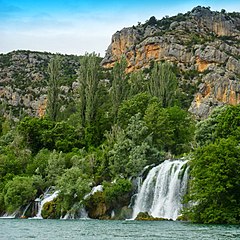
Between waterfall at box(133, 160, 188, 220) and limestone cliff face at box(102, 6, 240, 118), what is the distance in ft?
231

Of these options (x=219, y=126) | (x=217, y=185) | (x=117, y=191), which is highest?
(x=219, y=126)

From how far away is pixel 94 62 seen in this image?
83500 millimetres

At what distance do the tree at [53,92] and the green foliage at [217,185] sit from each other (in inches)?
1768

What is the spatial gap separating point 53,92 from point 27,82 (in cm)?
8661

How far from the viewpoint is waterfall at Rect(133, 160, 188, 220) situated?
173 feet

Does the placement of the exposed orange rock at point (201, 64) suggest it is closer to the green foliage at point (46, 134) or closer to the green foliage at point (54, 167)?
the green foliage at point (46, 134)

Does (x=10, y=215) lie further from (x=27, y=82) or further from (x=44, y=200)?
(x=27, y=82)

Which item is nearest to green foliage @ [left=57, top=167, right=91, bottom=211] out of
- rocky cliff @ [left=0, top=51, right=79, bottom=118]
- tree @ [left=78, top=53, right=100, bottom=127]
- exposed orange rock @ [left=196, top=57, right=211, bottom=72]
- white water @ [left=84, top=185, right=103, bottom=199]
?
white water @ [left=84, top=185, right=103, bottom=199]

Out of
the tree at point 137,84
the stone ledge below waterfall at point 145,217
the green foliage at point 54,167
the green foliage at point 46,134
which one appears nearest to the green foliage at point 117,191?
the stone ledge below waterfall at point 145,217

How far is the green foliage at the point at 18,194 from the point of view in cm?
5944

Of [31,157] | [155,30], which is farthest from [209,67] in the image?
[31,157]

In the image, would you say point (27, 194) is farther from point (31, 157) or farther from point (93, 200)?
point (31, 157)

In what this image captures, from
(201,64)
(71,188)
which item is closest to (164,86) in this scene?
(71,188)

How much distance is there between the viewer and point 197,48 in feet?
495
